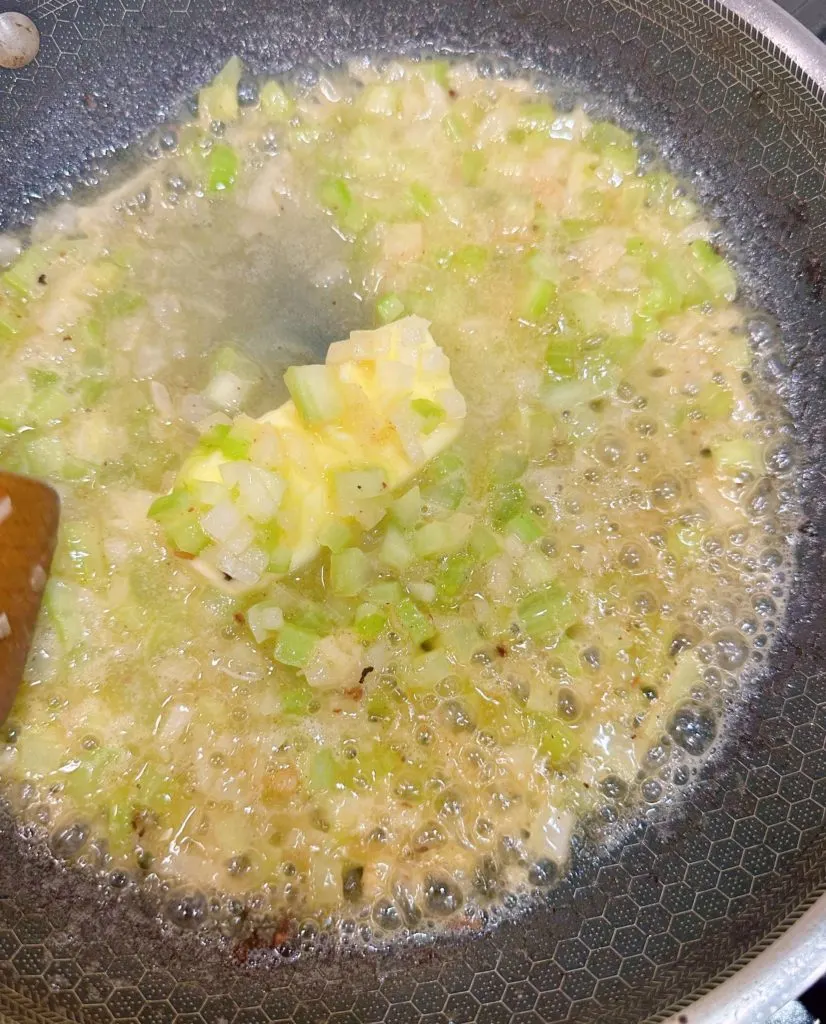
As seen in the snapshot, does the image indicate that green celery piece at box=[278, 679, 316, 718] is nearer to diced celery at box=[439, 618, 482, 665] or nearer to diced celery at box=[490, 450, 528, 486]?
diced celery at box=[439, 618, 482, 665]

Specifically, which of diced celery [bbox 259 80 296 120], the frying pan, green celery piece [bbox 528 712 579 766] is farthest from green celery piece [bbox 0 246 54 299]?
green celery piece [bbox 528 712 579 766]

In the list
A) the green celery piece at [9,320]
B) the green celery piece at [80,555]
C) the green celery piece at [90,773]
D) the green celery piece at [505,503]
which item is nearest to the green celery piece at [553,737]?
the green celery piece at [505,503]

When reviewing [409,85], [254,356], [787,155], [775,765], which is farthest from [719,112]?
[775,765]

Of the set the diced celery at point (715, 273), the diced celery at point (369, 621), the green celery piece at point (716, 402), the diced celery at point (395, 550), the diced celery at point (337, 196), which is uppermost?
the diced celery at point (715, 273)

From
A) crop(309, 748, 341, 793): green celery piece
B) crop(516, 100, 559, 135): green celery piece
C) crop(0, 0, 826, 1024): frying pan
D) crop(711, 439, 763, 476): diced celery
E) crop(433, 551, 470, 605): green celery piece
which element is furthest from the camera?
crop(516, 100, 559, 135): green celery piece

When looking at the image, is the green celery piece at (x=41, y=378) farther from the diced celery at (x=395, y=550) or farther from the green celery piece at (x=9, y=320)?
the diced celery at (x=395, y=550)

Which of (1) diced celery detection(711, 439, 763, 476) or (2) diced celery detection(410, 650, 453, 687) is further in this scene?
(1) diced celery detection(711, 439, 763, 476)
